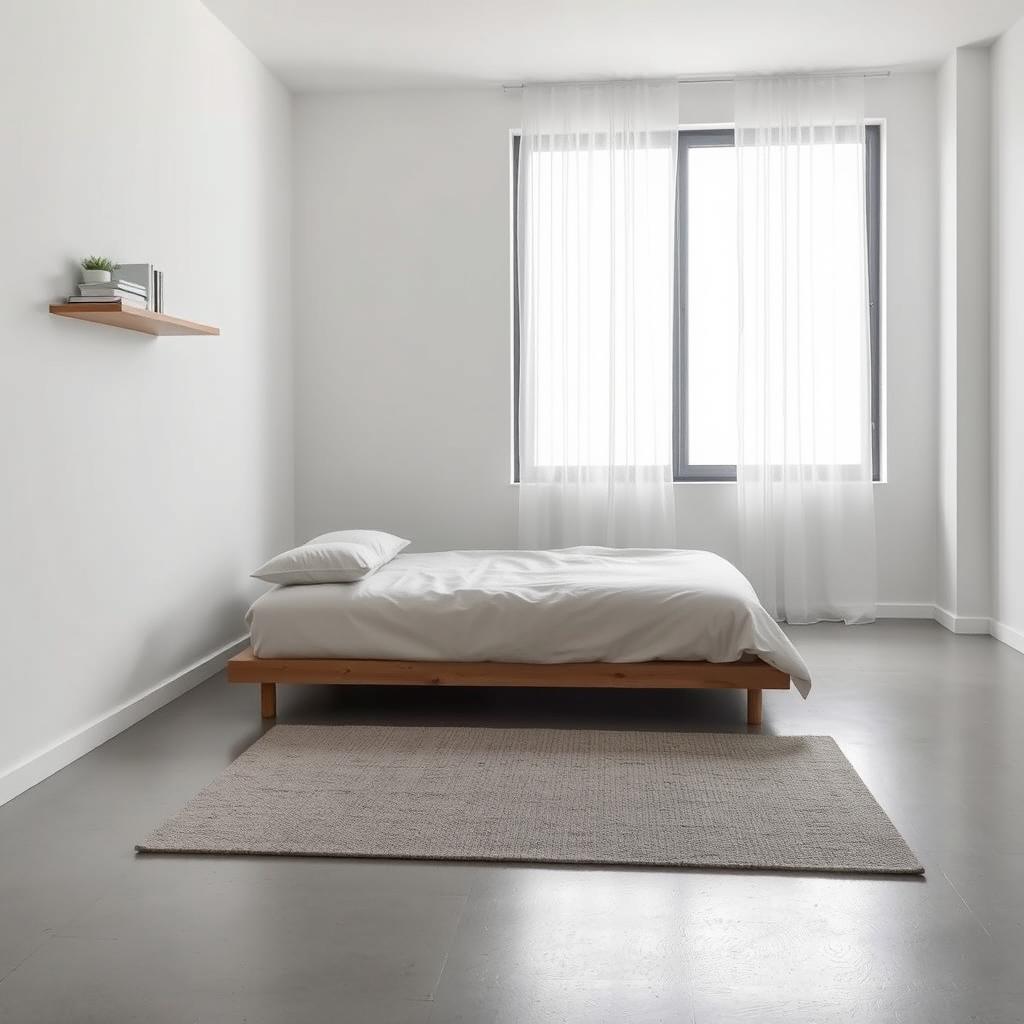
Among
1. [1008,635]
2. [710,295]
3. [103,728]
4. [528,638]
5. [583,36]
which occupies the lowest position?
[103,728]

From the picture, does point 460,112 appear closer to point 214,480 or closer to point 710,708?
point 214,480

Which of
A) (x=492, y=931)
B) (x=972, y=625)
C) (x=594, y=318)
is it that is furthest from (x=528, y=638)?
(x=972, y=625)

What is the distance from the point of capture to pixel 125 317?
353cm

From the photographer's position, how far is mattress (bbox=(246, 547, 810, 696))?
3.81 meters

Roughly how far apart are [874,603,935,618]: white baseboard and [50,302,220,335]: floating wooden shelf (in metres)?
3.96

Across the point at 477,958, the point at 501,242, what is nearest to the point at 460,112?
the point at 501,242

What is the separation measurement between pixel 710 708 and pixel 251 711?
1745 millimetres

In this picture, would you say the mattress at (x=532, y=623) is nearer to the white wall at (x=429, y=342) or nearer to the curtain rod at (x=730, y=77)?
the white wall at (x=429, y=342)

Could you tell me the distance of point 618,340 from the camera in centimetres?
593

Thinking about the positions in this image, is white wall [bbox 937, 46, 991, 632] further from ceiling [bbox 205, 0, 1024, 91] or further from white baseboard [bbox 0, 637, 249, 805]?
white baseboard [bbox 0, 637, 249, 805]

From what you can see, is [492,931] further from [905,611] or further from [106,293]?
[905,611]

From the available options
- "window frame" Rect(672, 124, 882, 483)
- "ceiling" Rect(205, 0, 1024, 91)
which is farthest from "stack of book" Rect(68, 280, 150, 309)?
"window frame" Rect(672, 124, 882, 483)

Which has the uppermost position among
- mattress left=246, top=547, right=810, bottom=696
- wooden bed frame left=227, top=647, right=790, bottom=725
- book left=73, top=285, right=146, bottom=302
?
book left=73, top=285, right=146, bottom=302

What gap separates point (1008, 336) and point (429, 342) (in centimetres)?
300
